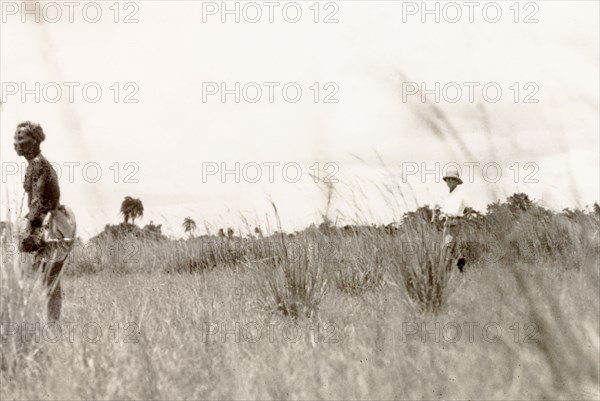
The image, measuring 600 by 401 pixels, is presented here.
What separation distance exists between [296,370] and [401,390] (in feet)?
2.29

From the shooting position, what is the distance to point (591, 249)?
7840 millimetres

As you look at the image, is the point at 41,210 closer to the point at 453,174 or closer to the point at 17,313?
the point at 17,313

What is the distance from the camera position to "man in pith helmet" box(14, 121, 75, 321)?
612 cm

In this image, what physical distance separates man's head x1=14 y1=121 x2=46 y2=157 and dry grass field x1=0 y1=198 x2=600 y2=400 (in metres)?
1.50

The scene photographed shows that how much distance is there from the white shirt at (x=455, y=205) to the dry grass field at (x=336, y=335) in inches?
79.8

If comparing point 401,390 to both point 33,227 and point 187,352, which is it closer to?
point 187,352

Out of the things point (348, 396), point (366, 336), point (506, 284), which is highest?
point (506, 284)

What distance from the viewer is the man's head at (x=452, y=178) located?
1022cm

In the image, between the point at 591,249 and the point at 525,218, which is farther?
the point at 525,218

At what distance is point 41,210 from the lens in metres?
6.14

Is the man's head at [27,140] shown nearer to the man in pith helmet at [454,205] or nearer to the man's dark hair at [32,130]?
the man's dark hair at [32,130]

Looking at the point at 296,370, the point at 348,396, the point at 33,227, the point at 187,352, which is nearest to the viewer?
the point at 348,396

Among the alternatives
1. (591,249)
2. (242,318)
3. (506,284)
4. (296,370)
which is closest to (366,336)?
(296,370)

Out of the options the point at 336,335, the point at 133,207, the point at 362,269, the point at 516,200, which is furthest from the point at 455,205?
the point at 133,207
